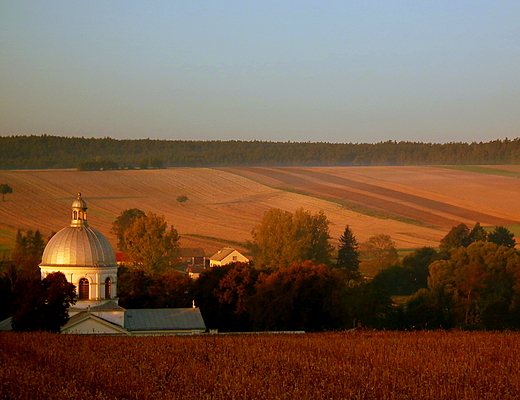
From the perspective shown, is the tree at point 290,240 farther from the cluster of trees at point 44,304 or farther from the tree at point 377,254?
the cluster of trees at point 44,304

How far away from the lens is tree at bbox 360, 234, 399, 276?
389 ft

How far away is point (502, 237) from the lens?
124 meters

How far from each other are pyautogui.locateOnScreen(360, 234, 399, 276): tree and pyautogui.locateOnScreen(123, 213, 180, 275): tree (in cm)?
2556

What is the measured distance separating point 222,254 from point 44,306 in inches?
2440

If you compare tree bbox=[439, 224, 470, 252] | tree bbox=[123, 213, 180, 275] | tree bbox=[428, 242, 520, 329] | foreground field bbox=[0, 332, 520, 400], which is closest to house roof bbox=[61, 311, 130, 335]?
foreground field bbox=[0, 332, 520, 400]

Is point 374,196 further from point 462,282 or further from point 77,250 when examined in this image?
point 77,250

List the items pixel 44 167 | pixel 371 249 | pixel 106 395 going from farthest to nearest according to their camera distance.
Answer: pixel 44 167 < pixel 371 249 < pixel 106 395

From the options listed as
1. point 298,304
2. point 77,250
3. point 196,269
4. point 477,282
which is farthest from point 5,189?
point 77,250

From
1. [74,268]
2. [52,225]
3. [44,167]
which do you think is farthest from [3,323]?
[44,167]

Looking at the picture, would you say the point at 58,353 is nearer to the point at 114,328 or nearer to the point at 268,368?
the point at 268,368

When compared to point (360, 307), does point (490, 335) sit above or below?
above

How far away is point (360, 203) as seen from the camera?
14200cm

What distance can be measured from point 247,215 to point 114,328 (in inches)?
3082

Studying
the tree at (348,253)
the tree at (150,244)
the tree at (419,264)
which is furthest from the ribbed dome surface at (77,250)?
the tree at (348,253)
